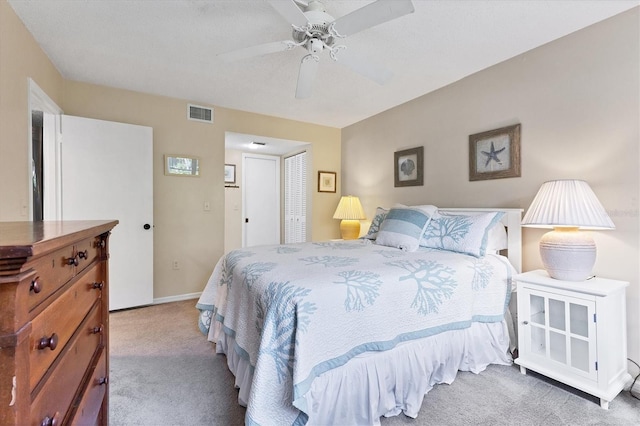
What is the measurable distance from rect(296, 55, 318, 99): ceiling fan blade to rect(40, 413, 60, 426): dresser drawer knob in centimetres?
206

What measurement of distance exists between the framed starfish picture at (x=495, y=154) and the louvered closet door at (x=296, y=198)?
260 cm

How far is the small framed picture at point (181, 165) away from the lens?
3.50 meters

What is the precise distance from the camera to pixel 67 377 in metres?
0.84

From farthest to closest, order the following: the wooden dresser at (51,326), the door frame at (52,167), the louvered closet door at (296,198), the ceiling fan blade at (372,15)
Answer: the louvered closet door at (296,198)
the door frame at (52,167)
the ceiling fan blade at (372,15)
the wooden dresser at (51,326)

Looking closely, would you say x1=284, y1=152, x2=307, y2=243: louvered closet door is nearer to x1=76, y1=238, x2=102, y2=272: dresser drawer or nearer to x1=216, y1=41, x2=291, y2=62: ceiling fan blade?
x1=216, y1=41, x2=291, y2=62: ceiling fan blade

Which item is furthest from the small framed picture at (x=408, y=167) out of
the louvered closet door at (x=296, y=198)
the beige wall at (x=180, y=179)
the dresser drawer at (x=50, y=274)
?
the dresser drawer at (x=50, y=274)

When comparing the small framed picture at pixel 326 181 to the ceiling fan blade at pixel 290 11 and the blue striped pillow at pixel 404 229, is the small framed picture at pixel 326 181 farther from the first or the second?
the ceiling fan blade at pixel 290 11

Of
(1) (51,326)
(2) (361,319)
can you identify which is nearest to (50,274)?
(1) (51,326)

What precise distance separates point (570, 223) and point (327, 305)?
1567 mm

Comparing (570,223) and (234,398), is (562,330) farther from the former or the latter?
(234,398)

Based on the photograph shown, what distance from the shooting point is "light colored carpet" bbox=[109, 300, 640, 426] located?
5.20ft

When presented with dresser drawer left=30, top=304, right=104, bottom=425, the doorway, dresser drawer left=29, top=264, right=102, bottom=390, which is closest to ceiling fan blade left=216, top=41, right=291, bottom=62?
dresser drawer left=29, top=264, right=102, bottom=390

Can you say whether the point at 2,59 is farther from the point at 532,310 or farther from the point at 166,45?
the point at 532,310

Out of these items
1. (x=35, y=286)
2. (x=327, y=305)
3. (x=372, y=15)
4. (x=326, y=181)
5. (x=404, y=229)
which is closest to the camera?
(x=35, y=286)
